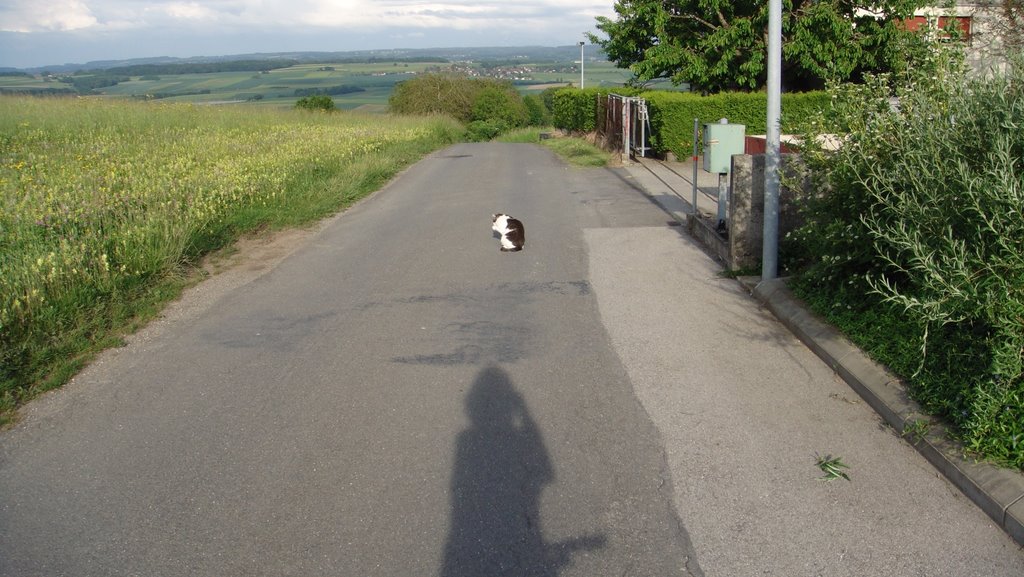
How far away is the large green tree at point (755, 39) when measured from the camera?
23922mm

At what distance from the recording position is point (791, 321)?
24.4ft

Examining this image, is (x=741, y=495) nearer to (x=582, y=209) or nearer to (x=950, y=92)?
(x=950, y=92)

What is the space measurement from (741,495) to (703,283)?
4989 mm

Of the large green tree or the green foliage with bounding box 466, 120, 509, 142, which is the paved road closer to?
the large green tree

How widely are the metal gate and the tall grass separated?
638cm

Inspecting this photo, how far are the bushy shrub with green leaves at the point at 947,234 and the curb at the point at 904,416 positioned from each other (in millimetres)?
90

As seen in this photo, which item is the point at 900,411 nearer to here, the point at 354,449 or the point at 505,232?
the point at 354,449

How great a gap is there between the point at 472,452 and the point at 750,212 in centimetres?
530

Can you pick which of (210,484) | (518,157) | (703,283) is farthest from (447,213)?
(518,157)

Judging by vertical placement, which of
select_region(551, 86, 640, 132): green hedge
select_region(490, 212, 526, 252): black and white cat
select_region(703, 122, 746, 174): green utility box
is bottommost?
select_region(490, 212, 526, 252): black and white cat

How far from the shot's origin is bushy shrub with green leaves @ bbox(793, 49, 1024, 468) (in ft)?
14.6

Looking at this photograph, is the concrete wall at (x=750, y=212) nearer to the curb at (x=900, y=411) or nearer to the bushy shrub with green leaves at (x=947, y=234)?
the curb at (x=900, y=411)

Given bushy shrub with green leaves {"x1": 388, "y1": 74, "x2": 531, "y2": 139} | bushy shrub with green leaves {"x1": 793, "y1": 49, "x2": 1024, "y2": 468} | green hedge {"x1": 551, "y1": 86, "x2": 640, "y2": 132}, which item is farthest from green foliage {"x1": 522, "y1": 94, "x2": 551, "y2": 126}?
bushy shrub with green leaves {"x1": 793, "y1": 49, "x2": 1024, "y2": 468}

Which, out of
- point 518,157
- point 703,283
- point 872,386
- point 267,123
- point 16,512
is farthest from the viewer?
point 267,123
